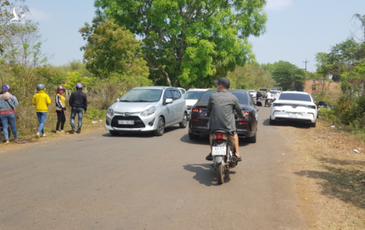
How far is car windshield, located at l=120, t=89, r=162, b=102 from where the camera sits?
41.3 ft

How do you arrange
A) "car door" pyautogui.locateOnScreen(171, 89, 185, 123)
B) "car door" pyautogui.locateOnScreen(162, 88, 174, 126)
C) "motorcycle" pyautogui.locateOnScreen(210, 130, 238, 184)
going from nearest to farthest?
"motorcycle" pyautogui.locateOnScreen(210, 130, 238, 184) < "car door" pyautogui.locateOnScreen(162, 88, 174, 126) < "car door" pyautogui.locateOnScreen(171, 89, 185, 123)

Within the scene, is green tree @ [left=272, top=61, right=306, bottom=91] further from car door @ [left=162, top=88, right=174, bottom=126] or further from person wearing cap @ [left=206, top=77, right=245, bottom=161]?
person wearing cap @ [left=206, top=77, right=245, bottom=161]

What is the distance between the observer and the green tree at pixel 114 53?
23.3m

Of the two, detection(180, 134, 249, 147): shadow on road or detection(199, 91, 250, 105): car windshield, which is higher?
detection(199, 91, 250, 105): car windshield

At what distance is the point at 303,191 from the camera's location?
5.77 metres

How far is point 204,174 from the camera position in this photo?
6.83m

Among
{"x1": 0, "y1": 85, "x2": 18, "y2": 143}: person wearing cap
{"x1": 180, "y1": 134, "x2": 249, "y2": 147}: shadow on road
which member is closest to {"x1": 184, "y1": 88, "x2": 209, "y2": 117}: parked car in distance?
{"x1": 180, "y1": 134, "x2": 249, "y2": 147}: shadow on road

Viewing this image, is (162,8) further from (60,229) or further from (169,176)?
(60,229)

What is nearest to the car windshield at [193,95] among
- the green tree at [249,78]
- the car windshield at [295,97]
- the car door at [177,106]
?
the car door at [177,106]

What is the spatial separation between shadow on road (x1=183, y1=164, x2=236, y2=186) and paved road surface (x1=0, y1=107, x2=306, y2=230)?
0.02m

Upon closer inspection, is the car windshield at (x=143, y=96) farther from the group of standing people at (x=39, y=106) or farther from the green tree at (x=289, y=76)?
the green tree at (x=289, y=76)

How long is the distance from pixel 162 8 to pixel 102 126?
19.1 meters

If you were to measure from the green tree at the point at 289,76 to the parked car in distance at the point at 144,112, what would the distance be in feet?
252

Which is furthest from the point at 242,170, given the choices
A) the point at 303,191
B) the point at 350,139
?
the point at 350,139
